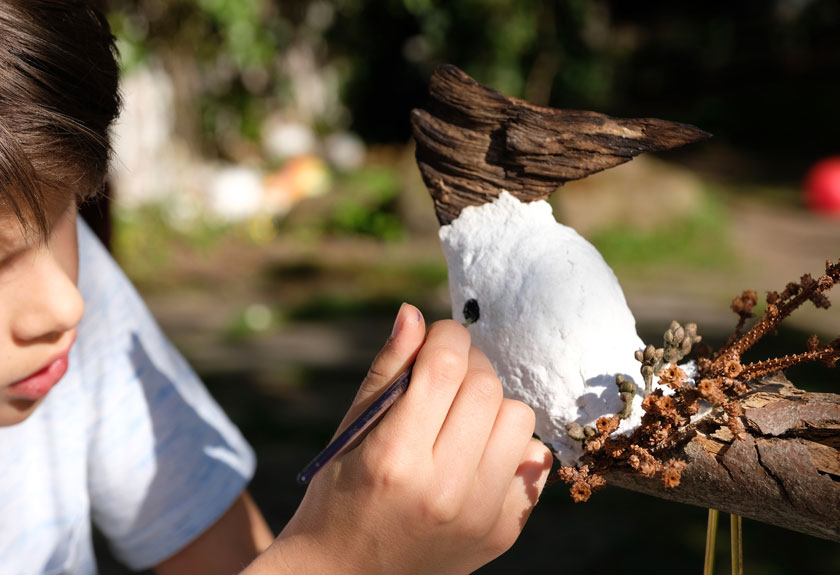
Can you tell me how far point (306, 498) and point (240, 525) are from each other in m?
0.68

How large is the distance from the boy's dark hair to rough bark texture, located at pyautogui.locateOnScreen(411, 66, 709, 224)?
0.40 m

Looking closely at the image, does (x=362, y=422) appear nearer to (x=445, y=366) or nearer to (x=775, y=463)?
(x=445, y=366)

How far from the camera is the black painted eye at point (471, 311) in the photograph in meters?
0.97

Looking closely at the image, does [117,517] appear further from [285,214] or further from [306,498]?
[285,214]

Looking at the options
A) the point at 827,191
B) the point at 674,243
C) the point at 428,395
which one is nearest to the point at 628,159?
the point at 428,395

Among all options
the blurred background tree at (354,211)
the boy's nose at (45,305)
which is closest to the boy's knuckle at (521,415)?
the boy's nose at (45,305)

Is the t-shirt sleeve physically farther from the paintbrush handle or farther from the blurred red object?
the blurred red object

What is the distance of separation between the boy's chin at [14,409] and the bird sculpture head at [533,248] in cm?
58

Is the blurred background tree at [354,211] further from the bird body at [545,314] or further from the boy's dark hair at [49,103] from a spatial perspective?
the boy's dark hair at [49,103]

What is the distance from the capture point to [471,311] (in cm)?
98

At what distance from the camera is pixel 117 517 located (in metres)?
1.46

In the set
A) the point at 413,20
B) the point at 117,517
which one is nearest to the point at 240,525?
the point at 117,517

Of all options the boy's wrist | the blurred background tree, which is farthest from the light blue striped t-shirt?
the blurred background tree

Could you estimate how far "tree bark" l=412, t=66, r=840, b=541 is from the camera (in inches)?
32.0
